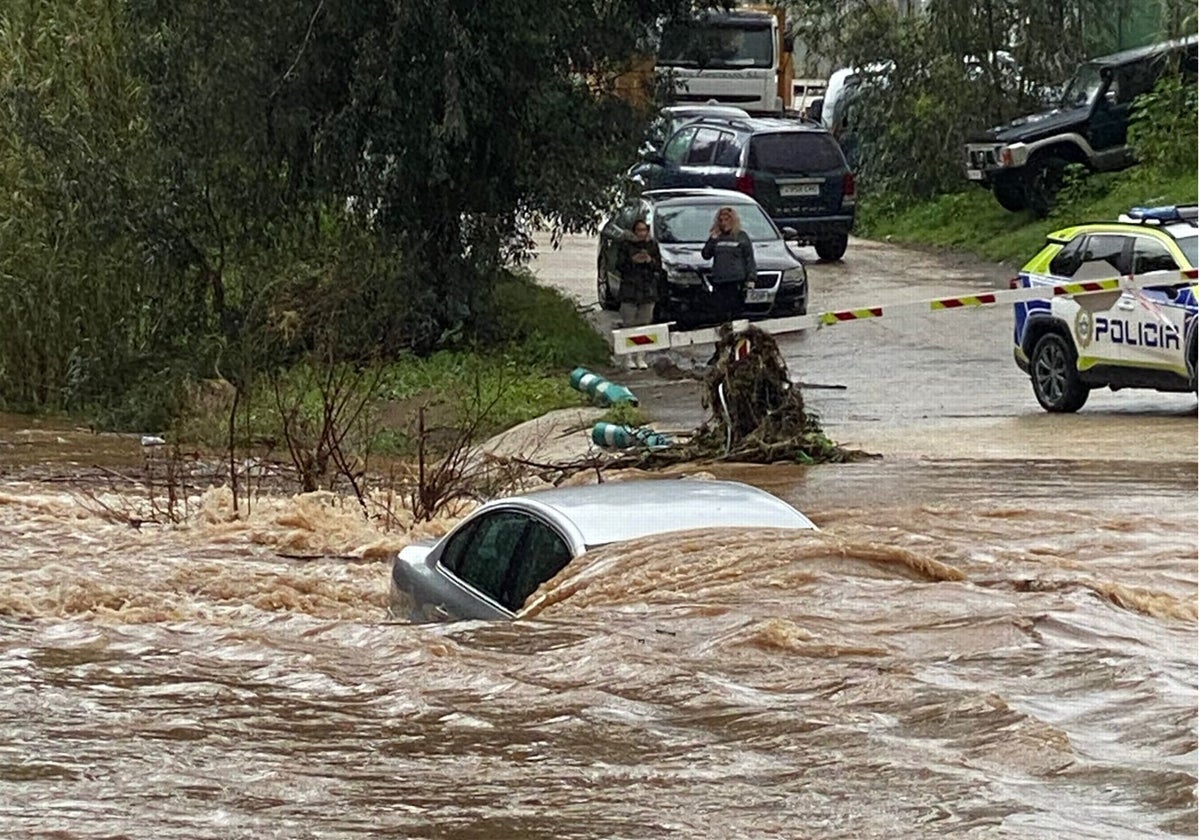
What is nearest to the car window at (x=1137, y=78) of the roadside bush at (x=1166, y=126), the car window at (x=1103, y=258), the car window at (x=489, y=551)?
the roadside bush at (x=1166, y=126)

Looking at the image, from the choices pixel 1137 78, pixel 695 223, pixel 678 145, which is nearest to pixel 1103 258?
pixel 695 223

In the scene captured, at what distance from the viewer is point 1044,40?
102 ft

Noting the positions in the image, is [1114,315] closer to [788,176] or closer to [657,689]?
[657,689]

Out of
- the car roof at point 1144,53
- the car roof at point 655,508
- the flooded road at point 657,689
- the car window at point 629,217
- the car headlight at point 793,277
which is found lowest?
the flooded road at point 657,689

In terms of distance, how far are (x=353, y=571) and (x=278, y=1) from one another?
855 cm

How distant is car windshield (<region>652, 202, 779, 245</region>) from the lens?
24031mm

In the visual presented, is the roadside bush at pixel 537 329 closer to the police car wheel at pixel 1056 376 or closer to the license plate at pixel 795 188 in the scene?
the police car wheel at pixel 1056 376

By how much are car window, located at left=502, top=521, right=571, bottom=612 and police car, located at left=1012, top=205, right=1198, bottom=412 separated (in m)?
8.21

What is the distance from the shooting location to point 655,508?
967 cm

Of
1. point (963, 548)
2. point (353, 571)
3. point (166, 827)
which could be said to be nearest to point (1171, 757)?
point (166, 827)

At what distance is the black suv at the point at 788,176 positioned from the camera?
29.1 metres

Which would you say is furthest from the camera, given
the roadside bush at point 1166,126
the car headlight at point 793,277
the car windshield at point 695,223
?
the roadside bush at point 1166,126

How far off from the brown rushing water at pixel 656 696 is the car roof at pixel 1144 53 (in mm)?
18024

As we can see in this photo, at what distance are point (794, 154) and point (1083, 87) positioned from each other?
411 centimetres
